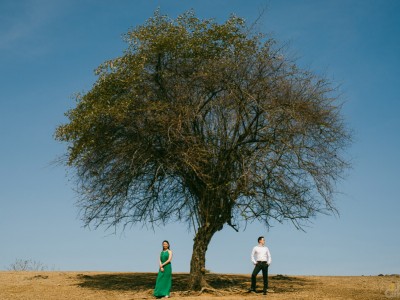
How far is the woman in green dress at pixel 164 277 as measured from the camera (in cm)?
2086

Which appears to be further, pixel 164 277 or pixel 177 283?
pixel 177 283

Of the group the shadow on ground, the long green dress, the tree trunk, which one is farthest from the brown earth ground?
the tree trunk

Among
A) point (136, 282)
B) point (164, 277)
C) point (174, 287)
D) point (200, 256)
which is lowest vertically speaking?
point (174, 287)

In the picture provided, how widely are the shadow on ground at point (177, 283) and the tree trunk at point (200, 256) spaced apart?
35.5 inches

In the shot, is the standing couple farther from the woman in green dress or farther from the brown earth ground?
the brown earth ground

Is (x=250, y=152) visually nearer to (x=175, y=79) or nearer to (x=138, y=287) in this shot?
(x=175, y=79)

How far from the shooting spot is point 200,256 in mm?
22922

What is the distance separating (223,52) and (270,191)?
650cm

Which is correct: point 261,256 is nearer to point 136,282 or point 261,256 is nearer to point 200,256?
point 200,256

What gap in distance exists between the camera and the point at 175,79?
23516mm

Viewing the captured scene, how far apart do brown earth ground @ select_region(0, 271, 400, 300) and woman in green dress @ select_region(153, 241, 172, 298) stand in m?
0.50

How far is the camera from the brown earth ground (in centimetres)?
2158

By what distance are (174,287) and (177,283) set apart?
4.34 ft

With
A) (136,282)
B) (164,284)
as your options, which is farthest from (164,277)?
(136,282)
